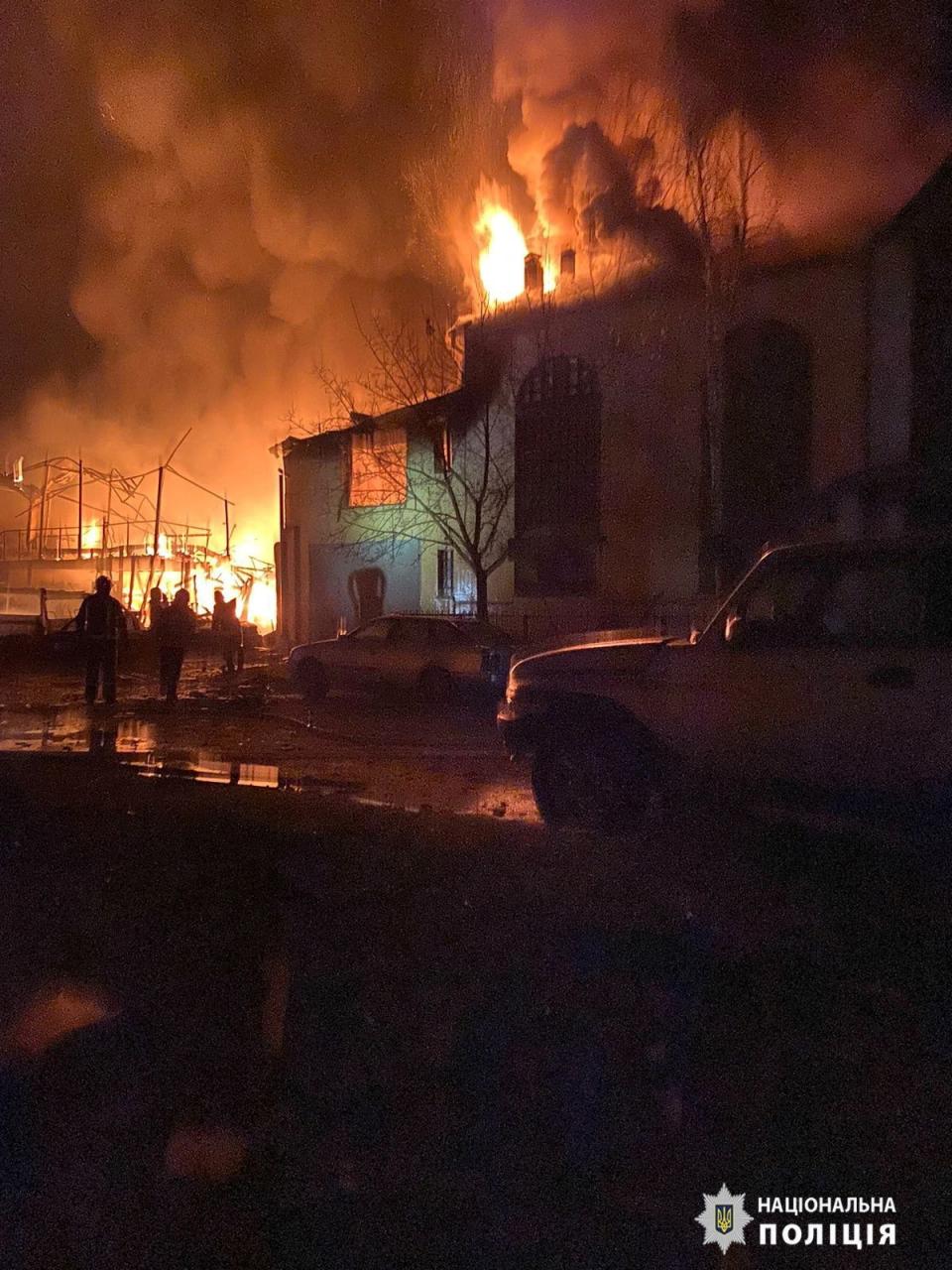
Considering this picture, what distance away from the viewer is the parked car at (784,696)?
4992 millimetres

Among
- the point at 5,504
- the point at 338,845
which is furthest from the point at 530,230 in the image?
the point at 5,504

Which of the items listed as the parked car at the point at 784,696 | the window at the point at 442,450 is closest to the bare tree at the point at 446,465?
the window at the point at 442,450

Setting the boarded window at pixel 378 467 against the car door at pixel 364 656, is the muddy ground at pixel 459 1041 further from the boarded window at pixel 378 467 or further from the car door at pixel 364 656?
the boarded window at pixel 378 467

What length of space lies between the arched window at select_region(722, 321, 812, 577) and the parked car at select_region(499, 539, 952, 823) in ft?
40.3

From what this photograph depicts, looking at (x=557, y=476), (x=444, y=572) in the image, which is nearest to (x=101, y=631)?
(x=557, y=476)

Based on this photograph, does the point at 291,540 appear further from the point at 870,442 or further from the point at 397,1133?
the point at 397,1133

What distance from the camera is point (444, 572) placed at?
→ 22.8m

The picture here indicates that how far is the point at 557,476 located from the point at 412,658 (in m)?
7.51

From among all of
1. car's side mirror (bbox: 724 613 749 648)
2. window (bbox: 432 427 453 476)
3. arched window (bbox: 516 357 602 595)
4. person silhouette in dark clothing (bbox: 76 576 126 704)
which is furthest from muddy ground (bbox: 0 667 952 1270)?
window (bbox: 432 427 453 476)

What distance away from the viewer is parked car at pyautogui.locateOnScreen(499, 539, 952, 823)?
4.99m

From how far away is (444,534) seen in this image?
22.0m

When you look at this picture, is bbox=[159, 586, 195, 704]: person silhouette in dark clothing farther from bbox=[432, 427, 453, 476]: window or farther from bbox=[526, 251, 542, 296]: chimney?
bbox=[526, 251, 542, 296]: chimney

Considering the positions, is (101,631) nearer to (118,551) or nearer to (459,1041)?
(459,1041)

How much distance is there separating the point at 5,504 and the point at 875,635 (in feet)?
193
